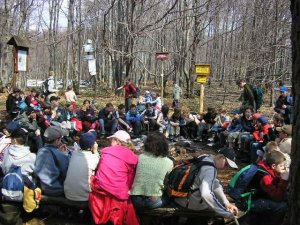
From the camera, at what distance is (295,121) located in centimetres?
269

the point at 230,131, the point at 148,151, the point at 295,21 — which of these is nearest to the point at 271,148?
the point at 148,151

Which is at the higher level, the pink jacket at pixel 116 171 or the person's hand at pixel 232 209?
the pink jacket at pixel 116 171

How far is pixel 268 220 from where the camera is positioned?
158 inches

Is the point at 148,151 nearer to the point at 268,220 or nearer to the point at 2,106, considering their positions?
the point at 268,220

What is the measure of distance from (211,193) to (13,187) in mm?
2267

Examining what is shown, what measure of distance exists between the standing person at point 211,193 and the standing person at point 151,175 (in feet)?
1.05

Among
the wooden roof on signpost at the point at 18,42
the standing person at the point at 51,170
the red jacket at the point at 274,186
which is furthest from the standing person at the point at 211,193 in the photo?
the wooden roof on signpost at the point at 18,42

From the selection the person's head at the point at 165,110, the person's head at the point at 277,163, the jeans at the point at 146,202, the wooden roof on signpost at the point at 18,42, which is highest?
the wooden roof on signpost at the point at 18,42

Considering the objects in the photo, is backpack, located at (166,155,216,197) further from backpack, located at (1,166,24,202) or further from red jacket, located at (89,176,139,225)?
backpack, located at (1,166,24,202)

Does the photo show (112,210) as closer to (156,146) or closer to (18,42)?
(156,146)

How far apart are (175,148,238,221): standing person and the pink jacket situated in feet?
2.18

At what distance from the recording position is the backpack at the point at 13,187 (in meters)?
4.11

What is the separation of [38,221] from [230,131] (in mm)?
5634

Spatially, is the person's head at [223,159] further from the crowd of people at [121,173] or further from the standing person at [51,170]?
the standing person at [51,170]
